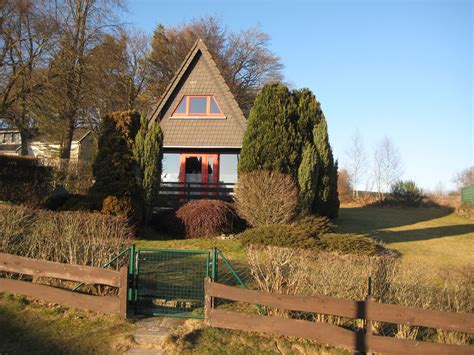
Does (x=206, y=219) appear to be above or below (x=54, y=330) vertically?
above

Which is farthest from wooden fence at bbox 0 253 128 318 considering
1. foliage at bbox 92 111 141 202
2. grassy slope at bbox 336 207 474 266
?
grassy slope at bbox 336 207 474 266

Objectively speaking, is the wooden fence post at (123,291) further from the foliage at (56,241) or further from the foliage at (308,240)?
the foliage at (308,240)

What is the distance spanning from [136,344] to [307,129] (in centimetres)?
1244

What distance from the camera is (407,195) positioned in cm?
2859

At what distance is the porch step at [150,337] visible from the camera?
5.64m

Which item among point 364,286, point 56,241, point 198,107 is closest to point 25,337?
point 56,241

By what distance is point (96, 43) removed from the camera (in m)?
26.7

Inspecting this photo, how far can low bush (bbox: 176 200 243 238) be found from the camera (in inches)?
516

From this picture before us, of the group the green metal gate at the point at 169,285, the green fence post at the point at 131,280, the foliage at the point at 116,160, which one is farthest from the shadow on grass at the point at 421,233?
the green fence post at the point at 131,280

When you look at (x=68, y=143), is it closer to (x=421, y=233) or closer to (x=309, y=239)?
(x=309, y=239)

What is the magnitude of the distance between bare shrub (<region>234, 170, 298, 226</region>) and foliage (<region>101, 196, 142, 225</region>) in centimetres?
323

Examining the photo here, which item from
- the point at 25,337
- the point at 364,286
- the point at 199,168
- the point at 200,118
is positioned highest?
the point at 200,118

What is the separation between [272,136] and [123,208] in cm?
571

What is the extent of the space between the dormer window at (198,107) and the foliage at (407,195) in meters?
15.9
